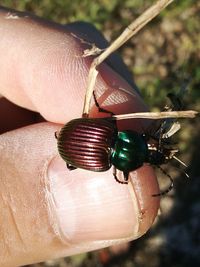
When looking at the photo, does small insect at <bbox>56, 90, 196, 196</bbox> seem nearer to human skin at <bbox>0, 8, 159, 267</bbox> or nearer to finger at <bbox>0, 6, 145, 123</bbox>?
human skin at <bbox>0, 8, 159, 267</bbox>

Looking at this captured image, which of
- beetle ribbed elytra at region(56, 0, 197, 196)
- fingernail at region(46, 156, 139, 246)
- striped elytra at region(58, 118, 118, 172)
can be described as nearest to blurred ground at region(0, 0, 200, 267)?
fingernail at region(46, 156, 139, 246)

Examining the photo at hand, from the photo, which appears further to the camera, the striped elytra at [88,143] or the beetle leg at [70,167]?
the beetle leg at [70,167]

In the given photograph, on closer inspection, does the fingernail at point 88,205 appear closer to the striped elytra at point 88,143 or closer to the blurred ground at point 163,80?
the striped elytra at point 88,143

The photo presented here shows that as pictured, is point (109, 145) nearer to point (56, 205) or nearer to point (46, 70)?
point (56, 205)

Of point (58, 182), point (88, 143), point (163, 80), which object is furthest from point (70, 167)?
point (163, 80)

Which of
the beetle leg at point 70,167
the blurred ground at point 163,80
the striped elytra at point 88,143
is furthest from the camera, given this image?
the blurred ground at point 163,80

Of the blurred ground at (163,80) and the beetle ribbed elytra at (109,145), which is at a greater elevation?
the beetle ribbed elytra at (109,145)

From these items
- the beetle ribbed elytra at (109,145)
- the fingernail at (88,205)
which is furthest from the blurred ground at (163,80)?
the beetle ribbed elytra at (109,145)
